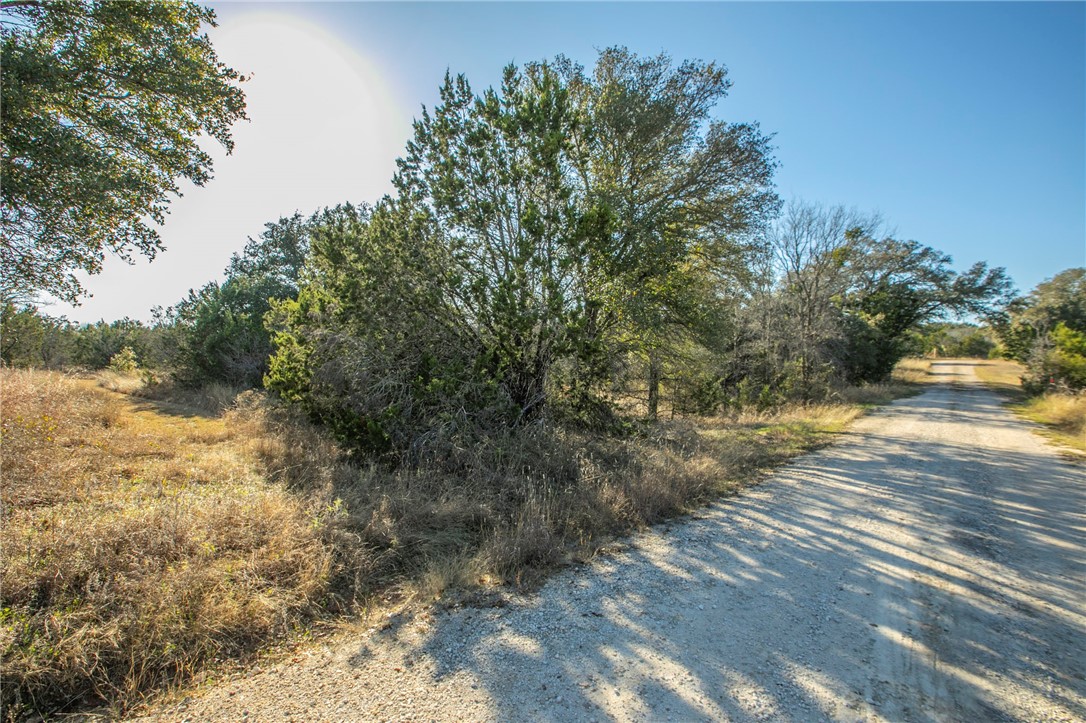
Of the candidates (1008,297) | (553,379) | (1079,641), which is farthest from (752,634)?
(1008,297)

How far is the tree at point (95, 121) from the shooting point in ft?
22.2

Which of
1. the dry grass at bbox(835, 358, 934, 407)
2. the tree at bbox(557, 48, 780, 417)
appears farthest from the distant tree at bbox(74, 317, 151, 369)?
the dry grass at bbox(835, 358, 934, 407)

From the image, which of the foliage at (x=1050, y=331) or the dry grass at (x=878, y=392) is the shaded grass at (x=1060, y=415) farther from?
the dry grass at (x=878, y=392)

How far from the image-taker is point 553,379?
7.69 meters

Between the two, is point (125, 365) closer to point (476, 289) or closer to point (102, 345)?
point (102, 345)

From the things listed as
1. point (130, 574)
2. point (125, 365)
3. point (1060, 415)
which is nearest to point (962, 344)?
point (1060, 415)

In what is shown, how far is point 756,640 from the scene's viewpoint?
301cm

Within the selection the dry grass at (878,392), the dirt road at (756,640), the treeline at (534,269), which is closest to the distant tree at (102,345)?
the treeline at (534,269)

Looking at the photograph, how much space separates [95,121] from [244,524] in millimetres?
8875

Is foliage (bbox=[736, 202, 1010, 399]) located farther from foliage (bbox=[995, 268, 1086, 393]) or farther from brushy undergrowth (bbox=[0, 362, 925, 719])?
brushy undergrowth (bbox=[0, 362, 925, 719])

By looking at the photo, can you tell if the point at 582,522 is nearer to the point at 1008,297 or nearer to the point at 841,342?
the point at 841,342

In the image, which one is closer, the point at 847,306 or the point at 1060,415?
the point at 1060,415

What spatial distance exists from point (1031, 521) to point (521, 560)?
633 cm

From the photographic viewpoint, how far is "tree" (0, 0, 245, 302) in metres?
6.77
